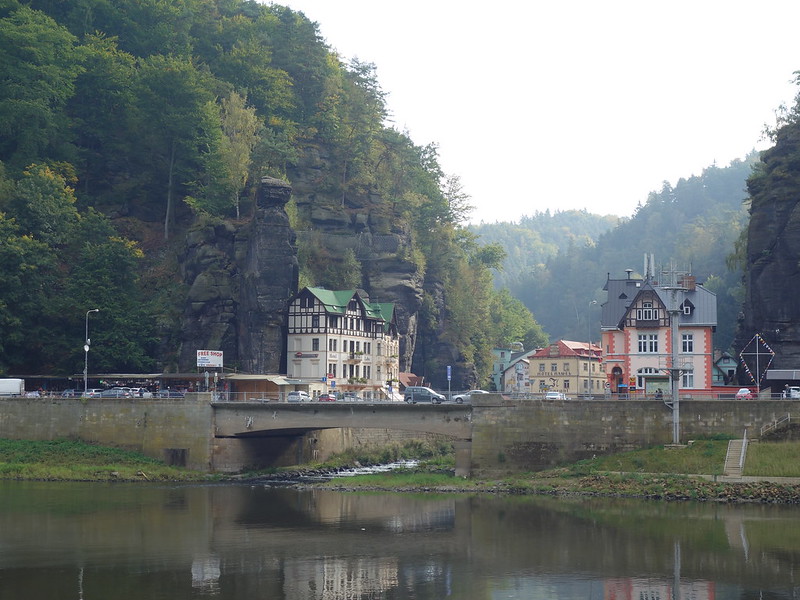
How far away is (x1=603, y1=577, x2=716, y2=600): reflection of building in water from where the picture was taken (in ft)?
151

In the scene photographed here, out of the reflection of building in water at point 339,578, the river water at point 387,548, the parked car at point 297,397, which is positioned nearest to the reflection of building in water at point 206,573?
the river water at point 387,548

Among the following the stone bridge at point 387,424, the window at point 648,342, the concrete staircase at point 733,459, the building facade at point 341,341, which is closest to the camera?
the concrete staircase at point 733,459

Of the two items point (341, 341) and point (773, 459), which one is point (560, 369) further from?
point (773, 459)

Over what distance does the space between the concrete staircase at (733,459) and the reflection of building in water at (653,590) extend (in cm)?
2599

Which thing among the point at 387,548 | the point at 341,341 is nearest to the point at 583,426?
the point at 387,548

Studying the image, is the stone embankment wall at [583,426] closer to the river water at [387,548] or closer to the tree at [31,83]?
the river water at [387,548]

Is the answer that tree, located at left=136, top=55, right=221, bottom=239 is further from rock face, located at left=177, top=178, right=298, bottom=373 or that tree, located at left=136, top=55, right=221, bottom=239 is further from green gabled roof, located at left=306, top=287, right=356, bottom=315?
green gabled roof, located at left=306, top=287, right=356, bottom=315

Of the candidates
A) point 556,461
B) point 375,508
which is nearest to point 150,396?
point 375,508

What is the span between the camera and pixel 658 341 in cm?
10181

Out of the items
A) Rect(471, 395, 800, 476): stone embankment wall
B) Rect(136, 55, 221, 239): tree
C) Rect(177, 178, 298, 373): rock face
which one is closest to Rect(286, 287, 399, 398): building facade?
Rect(177, 178, 298, 373): rock face

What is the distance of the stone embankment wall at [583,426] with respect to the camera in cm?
7938

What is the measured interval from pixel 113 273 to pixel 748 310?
71023 millimetres

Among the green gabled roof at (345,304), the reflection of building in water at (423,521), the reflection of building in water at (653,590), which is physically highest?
the green gabled roof at (345,304)

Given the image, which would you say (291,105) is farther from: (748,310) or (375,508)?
(375,508)
